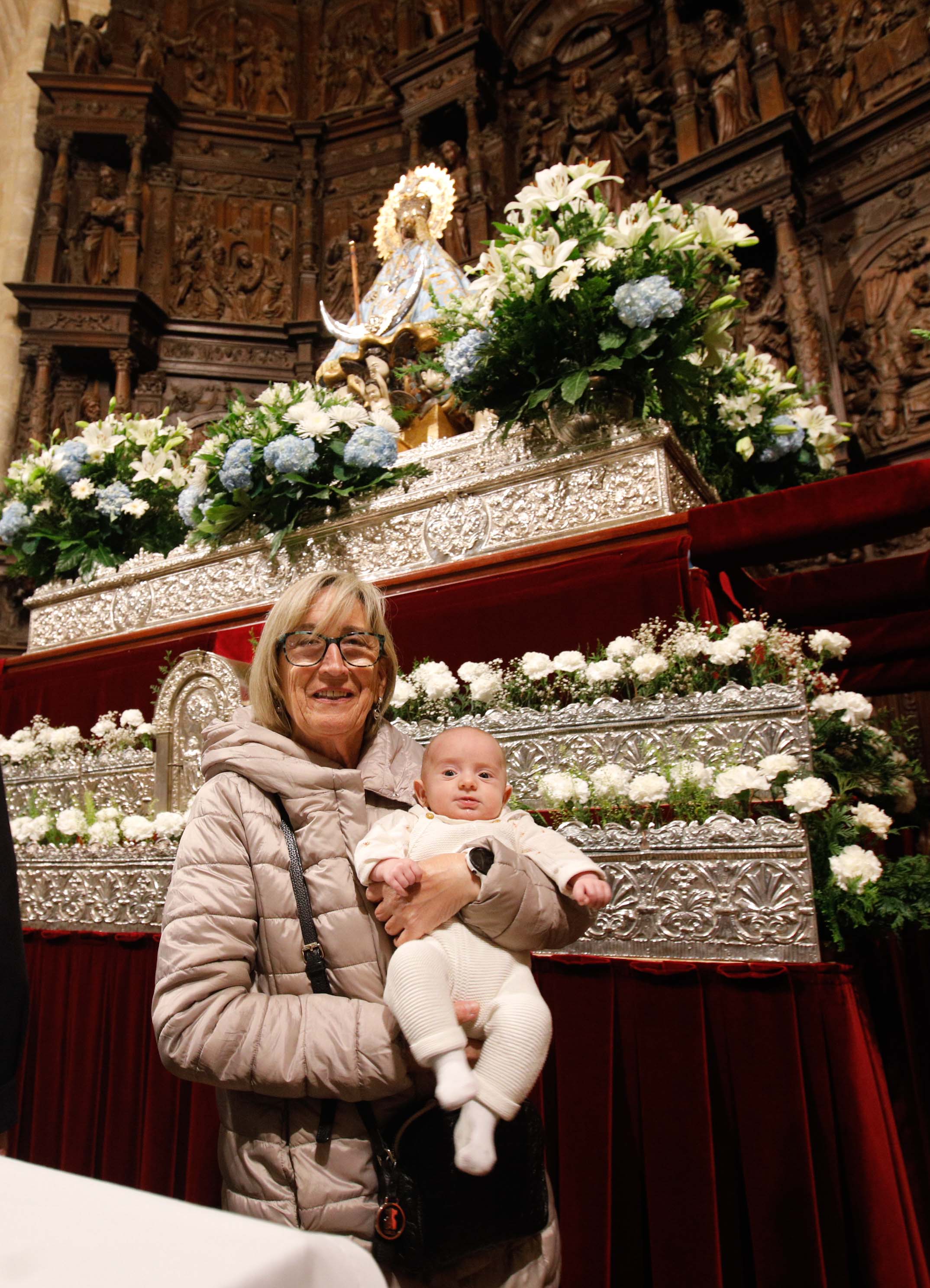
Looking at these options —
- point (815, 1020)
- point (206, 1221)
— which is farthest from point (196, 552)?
point (206, 1221)

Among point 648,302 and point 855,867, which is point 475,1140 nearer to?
point 855,867

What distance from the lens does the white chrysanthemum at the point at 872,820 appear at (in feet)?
6.58

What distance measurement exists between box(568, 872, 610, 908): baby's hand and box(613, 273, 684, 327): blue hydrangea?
246 cm

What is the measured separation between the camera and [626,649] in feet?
7.71

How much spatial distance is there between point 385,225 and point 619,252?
2.83 meters

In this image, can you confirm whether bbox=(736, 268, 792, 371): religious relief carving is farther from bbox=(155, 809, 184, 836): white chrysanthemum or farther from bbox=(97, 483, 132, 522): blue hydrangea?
bbox=(155, 809, 184, 836): white chrysanthemum

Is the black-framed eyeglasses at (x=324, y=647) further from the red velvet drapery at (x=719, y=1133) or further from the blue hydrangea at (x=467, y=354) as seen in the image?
the blue hydrangea at (x=467, y=354)

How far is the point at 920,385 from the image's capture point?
19.2 feet

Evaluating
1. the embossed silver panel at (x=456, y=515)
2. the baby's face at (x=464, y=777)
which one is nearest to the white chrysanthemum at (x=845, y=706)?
the embossed silver panel at (x=456, y=515)

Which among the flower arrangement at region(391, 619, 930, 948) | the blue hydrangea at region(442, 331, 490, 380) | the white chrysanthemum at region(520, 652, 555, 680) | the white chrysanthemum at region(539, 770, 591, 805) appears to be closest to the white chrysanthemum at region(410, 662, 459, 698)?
the flower arrangement at region(391, 619, 930, 948)

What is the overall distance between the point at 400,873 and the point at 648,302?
2.64 meters

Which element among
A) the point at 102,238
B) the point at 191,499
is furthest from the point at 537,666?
the point at 102,238

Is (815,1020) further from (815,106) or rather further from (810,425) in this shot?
(815,106)

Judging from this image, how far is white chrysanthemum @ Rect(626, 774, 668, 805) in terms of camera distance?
195 cm
